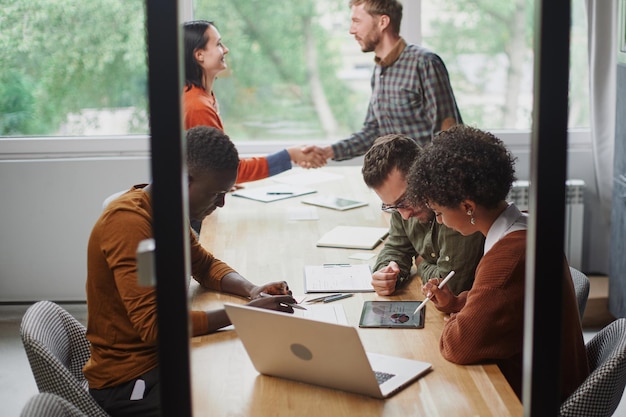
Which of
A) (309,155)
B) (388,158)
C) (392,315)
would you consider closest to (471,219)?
(392,315)

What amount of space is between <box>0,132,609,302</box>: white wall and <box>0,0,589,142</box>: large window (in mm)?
124

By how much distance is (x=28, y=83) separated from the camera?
4824 millimetres

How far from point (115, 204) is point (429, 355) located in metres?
0.85

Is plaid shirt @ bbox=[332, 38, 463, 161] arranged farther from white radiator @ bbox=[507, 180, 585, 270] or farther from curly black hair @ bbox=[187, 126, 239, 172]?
curly black hair @ bbox=[187, 126, 239, 172]

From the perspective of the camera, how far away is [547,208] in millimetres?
1168

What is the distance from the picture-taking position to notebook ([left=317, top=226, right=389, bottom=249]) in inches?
123

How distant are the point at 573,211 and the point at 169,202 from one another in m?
3.98

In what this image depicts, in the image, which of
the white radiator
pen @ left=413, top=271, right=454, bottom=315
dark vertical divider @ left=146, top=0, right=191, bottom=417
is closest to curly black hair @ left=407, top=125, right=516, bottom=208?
pen @ left=413, top=271, right=454, bottom=315

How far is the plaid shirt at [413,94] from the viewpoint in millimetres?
3857

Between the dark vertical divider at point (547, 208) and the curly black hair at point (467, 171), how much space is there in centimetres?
94

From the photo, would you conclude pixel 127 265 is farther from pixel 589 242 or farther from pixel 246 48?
pixel 589 242

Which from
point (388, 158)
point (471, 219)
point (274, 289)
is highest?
point (388, 158)

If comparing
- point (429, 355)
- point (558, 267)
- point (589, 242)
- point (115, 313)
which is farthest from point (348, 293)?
point (589, 242)

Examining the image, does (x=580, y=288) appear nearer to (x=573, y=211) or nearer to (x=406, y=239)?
(x=406, y=239)
